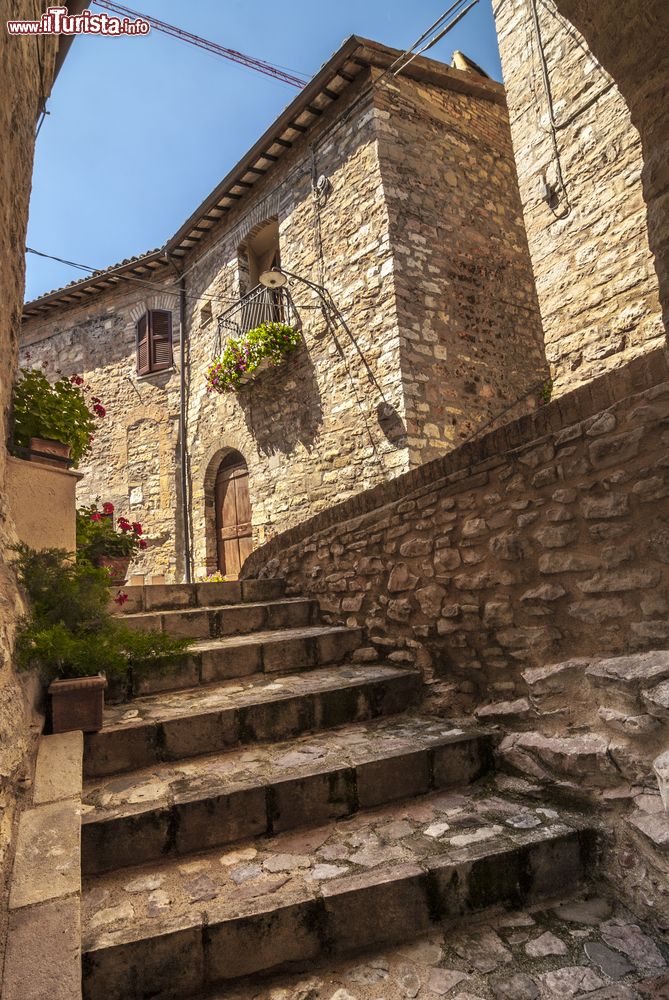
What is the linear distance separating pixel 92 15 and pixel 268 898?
6004 mm

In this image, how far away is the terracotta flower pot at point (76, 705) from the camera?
236 centimetres

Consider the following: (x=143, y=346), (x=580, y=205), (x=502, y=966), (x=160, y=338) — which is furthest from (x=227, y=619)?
(x=143, y=346)

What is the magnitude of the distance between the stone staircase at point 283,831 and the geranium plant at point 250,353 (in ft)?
19.1

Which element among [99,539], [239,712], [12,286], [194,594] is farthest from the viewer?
[194,594]

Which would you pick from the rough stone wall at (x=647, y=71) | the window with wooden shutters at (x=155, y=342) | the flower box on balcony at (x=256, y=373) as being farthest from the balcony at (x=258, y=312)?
the rough stone wall at (x=647, y=71)

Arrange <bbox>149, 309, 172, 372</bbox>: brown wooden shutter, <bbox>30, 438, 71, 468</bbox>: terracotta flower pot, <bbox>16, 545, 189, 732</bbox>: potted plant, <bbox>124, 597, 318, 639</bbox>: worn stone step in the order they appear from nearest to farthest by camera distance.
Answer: <bbox>16, 545, 189, 732</bbox>: potted plant
<bbox>30, 438, 71, 468</bbox>: terracotta flower pot
<bbox>124, 597, 318, 639</bbox>: worn stone step
<bbox>149, 309, 172, 372</bbox>: brown wooden shutter

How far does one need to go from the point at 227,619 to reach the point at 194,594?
1.93 ft

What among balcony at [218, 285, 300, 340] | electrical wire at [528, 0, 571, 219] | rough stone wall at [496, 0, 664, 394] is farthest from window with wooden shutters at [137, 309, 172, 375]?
electrical wire at [528, 0, 571, 219]

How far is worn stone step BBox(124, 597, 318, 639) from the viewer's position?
3.70 metres

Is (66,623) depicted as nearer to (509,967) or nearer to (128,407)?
(509,967)

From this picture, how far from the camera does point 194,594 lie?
4426 mm

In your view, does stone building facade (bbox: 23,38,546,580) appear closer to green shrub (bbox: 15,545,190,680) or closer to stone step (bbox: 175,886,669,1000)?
green shrub (bbox: 15,545,190,680)

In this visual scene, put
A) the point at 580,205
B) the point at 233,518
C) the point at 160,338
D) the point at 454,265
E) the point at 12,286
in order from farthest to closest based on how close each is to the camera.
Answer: the point at 160,338 → the point at 233,518 → the point at 454,265 → the point at 580,205 → the point at 12,286

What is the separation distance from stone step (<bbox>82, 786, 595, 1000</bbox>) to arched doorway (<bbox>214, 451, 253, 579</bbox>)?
7122 mm
